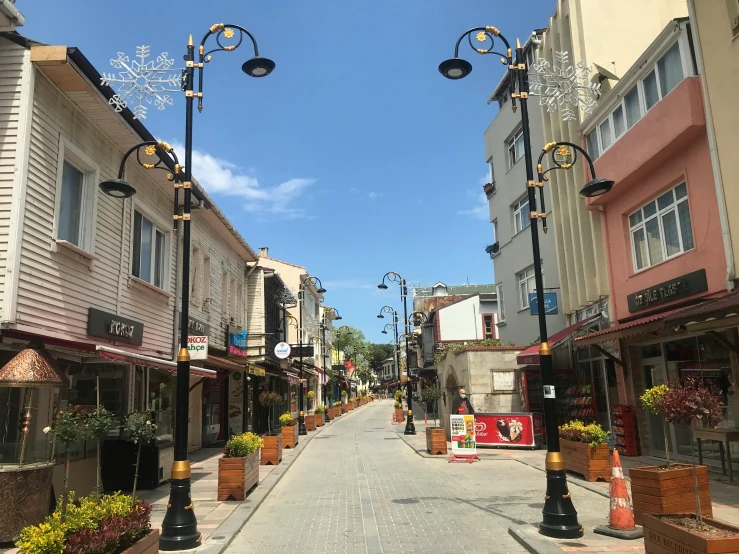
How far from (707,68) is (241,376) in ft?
63.6

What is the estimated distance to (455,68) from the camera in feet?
28.4

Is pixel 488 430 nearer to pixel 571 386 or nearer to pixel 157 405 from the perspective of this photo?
pixel 571 386

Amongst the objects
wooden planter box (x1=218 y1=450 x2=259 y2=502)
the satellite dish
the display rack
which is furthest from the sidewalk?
the satellite dish

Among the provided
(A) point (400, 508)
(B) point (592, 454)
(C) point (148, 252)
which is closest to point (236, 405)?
(C) point (148, 252)

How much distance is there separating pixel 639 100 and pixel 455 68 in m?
7.28

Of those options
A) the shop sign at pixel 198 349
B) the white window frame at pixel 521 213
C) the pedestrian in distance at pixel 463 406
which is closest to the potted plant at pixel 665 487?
the shop sign at pixel 198 349

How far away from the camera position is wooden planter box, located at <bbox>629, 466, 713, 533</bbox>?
723cm

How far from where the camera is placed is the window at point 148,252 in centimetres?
1355

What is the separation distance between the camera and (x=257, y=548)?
24.6 ft

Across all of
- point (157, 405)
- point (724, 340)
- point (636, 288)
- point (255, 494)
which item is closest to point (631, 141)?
point (636, 288)

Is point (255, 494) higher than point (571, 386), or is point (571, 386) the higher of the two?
point (571, 386)

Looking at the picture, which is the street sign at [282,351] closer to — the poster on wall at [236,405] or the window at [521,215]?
the poster on wall at [236,405]

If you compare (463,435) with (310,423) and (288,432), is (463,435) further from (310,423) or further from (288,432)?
(310,423)

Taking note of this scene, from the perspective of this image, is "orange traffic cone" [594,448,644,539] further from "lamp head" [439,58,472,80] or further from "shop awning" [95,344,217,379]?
"shop awning" [95,344,217,379]
